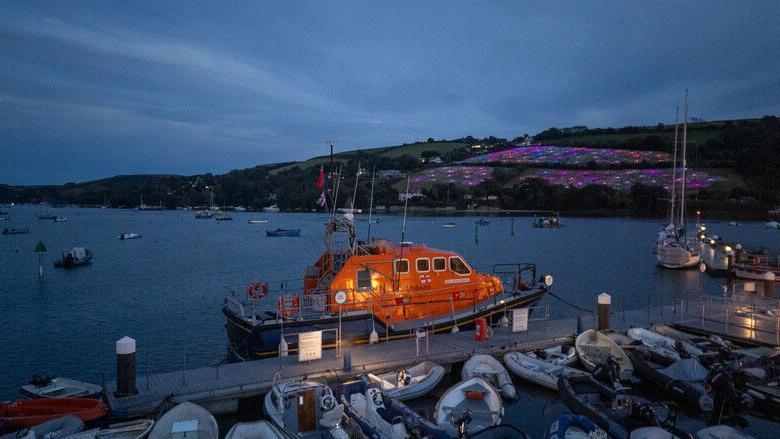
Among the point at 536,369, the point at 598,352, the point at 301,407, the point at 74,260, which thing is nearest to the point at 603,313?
the point at 598,352

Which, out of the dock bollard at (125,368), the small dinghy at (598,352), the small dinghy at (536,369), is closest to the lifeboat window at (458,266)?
the small dinghy at (536,369)

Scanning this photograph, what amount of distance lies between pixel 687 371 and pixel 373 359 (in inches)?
292

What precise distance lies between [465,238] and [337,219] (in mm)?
59123

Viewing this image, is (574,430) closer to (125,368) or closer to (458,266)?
(458,266)

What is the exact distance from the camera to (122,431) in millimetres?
8812

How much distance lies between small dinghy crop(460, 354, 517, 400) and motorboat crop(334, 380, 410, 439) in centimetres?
279

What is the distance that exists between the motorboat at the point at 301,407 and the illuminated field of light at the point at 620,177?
387 feet

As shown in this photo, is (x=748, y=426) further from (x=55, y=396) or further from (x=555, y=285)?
(x=555, y=285)

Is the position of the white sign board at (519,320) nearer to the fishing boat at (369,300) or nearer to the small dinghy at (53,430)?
the fishing boat at (369,300)

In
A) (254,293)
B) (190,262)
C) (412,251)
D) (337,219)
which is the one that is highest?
(337,219)

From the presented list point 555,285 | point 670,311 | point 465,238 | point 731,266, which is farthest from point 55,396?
point 465,238

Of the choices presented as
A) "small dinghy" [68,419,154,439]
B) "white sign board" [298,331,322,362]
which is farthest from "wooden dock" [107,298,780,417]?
"small dinghy" [68,419,154,439]

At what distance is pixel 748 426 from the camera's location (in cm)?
1134

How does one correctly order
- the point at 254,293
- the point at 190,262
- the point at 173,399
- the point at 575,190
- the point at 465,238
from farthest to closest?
the point at 575,190 < the point at 465,238 < the point at 190,262 < the point at 254,293 < the point at 173,399
